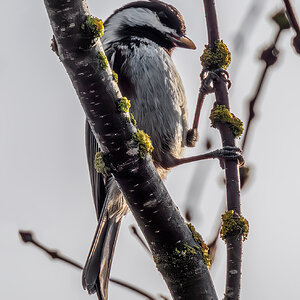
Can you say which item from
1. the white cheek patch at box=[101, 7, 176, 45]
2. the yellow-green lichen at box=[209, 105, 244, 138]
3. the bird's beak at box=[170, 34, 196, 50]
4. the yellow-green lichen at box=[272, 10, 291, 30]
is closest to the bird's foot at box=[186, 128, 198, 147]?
the bird's beak at box=[170, 34, 196, 50]

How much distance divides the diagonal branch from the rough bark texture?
0.16 m

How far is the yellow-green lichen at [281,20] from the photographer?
1.57m

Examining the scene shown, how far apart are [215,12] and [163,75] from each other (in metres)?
1.04

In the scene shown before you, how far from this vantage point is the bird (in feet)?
9.63

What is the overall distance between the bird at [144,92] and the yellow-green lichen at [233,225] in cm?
97

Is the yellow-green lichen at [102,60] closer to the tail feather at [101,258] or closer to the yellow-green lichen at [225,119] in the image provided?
the yellow-green lichen at [225,119]

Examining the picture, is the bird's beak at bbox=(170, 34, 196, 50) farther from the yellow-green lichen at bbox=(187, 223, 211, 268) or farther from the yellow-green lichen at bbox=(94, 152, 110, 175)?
the yellow-green lichen at bbox=(94, 152, 110, 175)

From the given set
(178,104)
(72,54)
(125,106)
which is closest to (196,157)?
(178,104)

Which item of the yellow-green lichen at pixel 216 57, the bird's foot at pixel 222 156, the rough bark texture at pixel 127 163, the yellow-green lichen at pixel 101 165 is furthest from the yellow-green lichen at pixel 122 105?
the yellow-green lichen at pixel 216 57

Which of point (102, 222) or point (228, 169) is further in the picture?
point (102, 222)

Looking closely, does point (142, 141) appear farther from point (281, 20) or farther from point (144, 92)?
point (144, 92)

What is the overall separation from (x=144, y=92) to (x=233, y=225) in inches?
49.3

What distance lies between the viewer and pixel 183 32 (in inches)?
133

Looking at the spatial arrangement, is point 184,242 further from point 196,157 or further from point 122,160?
point 196,157
